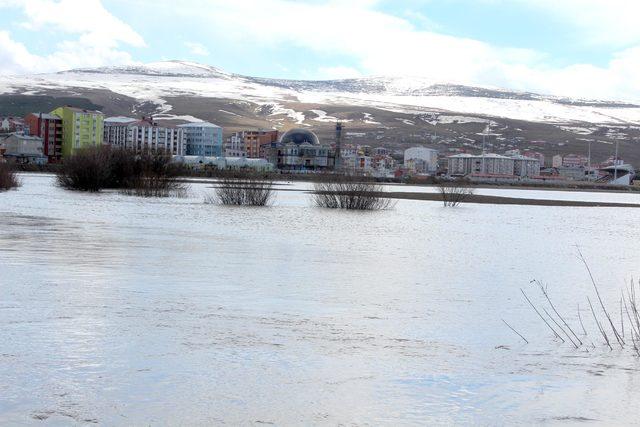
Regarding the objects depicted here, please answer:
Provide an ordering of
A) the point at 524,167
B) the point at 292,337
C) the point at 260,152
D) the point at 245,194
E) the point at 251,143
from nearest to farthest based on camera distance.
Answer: the point at 292,337
the point at 245,194
the point at 260,152
the point at 524,167
the point at 251,143

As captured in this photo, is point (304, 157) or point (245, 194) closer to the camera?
point (245, 194)

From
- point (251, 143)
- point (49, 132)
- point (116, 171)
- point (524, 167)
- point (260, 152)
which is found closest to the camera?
point (116, 171)

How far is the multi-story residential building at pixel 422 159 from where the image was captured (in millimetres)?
172500

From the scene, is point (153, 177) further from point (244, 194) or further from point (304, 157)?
point (304, 157)

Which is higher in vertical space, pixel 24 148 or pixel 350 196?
pixel 24 148

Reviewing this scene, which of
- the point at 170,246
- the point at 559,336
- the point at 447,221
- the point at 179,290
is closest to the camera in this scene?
the point at 559,336

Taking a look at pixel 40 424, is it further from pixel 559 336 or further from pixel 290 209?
pixel 290 209

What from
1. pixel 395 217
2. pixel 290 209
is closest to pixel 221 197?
pixel 290 209

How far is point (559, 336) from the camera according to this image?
416 inches

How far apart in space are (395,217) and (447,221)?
2.36 meters

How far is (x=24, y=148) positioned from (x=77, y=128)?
43.2ft

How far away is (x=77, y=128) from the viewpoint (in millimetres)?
132625

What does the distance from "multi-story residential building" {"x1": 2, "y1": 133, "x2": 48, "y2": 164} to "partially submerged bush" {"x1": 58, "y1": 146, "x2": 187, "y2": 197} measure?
6909 centimetres

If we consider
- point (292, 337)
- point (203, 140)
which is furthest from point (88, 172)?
point (203, 140)
